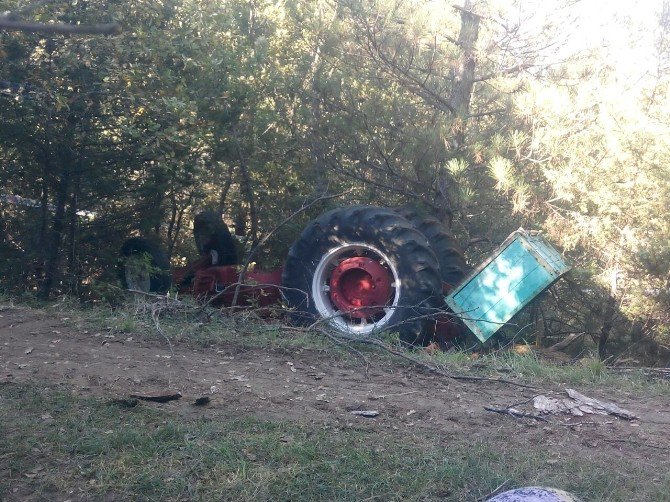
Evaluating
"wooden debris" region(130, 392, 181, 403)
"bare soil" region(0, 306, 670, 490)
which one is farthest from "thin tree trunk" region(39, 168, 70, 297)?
"wooden debris" region(130, 392, 181, 403)

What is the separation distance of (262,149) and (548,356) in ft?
16.1

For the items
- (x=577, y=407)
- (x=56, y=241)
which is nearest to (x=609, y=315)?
(x=577, y=407)

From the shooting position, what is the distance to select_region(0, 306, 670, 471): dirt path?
5.56 metres

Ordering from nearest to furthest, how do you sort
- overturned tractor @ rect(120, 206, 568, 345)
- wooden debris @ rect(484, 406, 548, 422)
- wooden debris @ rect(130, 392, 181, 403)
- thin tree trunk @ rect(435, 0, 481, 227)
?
wooden debris @ rect(130, 392, 181, 403)
wooden debris @ rect(484, 406, 548, 422)
overturned tractor @ rect(120, 206, 568, 345)
thin tree trunk @ rect(435, 0, 481, 227)

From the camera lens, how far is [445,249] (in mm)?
10008

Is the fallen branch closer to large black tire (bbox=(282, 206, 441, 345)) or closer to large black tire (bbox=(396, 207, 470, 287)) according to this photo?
large black tire (bbox=(282, 206, 441, 345))

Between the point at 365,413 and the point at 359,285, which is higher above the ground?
the point at 359,285

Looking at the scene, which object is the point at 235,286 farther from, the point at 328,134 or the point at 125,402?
the point at 125,402

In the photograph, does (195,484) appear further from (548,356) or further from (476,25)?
(476,25)

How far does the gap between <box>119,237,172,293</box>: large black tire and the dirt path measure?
3221 mm

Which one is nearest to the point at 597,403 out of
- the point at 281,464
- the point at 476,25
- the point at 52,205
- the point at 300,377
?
the point at 300,377

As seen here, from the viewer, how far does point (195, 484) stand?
4504 mm

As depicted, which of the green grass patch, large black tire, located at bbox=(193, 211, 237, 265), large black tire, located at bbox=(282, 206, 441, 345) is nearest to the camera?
the green grass patch

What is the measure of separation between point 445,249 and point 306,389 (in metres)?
4.28
